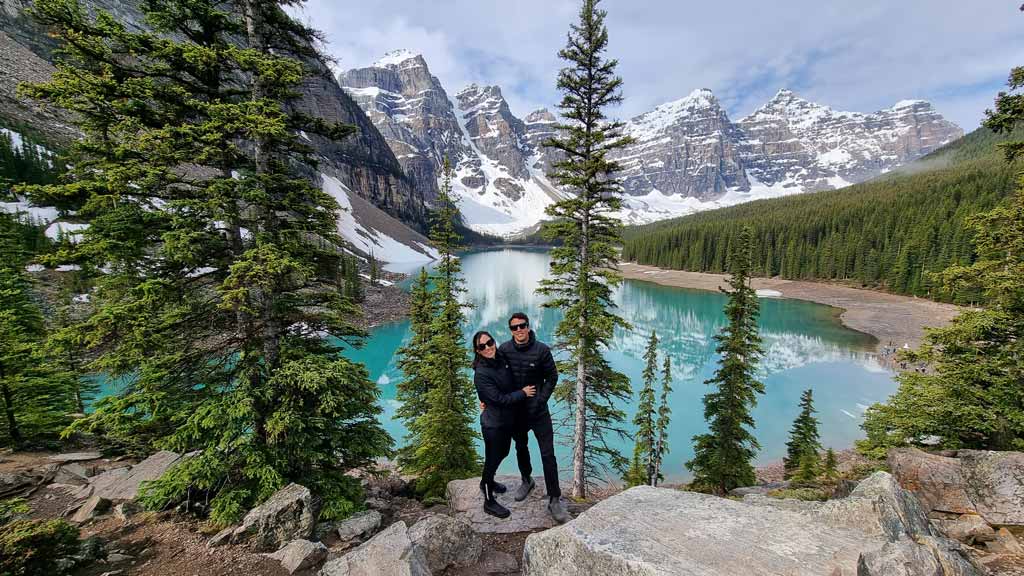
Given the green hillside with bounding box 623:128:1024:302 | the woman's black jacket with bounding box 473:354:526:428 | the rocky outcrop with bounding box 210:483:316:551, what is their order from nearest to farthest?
1. the woman's black jacket with bounding box 473:354:526:428
2. the rocky outcrop with bounding box 210:483:316:551
3. the green hillside with bounding box 623:128:1024:302

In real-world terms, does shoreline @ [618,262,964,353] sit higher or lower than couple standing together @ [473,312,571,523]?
lower

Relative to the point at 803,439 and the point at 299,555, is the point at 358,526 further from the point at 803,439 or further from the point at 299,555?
the point at 803,439

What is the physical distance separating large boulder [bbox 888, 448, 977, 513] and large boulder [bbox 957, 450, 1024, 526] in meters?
0.11

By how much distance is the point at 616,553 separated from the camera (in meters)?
4.04

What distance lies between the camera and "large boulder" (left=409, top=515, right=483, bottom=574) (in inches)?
215

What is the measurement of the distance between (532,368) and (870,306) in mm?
78211

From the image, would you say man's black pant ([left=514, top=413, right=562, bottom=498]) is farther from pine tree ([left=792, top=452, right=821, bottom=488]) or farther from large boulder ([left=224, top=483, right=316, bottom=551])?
pine tree ([left=792, top=452, right=821, bottom=488])

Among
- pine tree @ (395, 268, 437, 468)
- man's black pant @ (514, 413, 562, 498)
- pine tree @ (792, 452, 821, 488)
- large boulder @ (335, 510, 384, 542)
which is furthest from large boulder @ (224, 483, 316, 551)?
pine tree @ (792, 452, 821, 488)

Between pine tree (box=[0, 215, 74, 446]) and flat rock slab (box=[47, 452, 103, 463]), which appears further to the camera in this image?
pine tree (box=[0, 215, 74, 446])

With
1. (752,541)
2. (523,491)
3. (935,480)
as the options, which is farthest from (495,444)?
(935,480)

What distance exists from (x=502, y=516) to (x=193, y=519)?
552cm

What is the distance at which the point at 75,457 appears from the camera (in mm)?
10227

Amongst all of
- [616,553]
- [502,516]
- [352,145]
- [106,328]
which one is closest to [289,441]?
[106,328]

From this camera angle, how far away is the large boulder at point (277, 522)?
233 inches
